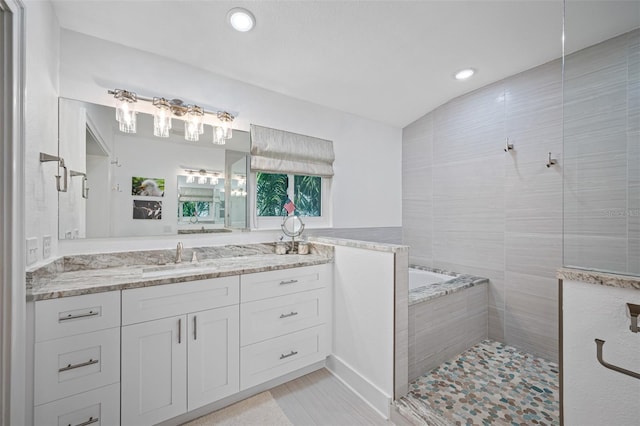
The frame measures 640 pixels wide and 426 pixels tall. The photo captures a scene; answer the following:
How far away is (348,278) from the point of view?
1.92m

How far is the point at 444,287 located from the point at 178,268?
2.03 metres

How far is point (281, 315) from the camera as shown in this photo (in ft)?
5.91

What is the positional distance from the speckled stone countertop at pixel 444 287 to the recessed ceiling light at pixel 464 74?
1813 millimetres

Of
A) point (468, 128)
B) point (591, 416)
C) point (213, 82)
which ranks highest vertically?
point (213, 82)

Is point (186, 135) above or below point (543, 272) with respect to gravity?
above

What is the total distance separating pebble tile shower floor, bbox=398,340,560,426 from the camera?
1.49m

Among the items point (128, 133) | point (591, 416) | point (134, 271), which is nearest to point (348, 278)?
point (591, 416)

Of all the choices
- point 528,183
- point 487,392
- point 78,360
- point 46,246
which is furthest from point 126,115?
point 528,183

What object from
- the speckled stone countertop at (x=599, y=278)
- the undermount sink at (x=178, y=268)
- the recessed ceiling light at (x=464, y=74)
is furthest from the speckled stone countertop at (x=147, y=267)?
the recessed ceiling light at (x=464, y=74)

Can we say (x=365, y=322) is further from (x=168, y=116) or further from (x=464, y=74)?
(x=464, y=74)

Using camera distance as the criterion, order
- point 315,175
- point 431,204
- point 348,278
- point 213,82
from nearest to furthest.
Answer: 1. point 348,278
2. point 213,82
3. point 315,175
4. point 431,204

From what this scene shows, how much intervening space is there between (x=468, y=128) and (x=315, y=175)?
1602 millimetres

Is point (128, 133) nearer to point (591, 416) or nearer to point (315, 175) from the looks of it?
point (315, 175)

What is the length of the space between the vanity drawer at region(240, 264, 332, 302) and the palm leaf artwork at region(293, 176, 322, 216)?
778 millimetres
